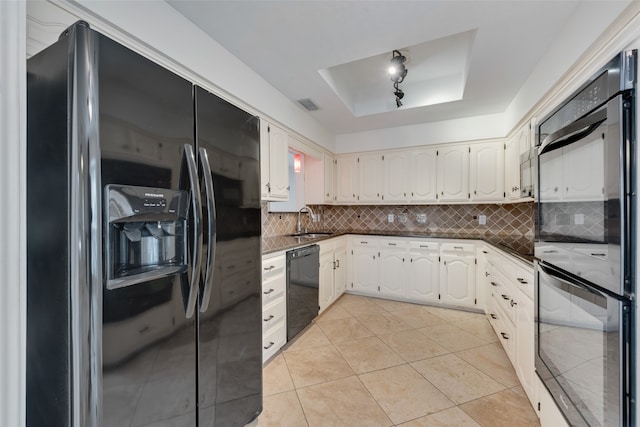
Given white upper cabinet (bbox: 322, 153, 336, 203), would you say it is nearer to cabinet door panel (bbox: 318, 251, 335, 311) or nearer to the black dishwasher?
cabinet door panel (bbox: 318, 251, 335, 311)

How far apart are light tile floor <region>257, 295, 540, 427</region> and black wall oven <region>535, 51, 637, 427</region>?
1.87 ft

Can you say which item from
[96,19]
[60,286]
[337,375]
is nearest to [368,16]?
[96,19]

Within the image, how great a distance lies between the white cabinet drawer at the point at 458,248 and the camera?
124 inches

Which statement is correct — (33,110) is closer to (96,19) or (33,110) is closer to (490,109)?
(96,19)

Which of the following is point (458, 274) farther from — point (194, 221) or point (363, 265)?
point (194, 221)

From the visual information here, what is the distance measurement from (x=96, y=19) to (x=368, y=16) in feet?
4.67

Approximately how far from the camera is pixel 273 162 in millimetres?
2580

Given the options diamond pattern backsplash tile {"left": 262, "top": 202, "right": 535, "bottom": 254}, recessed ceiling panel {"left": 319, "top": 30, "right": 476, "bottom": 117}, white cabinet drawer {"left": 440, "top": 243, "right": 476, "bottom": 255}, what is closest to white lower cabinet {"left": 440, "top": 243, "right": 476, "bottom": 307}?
white cabinet drawer {"left": 440, "top": 243, "right": 476, "bottom": 255}

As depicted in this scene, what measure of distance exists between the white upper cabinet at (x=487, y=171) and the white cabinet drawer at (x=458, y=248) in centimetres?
64

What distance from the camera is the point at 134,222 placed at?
87 centimetres

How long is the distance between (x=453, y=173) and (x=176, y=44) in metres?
3.29

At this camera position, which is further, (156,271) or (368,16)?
(368,16)

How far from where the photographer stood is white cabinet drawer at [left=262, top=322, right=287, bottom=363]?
81.0 inches
